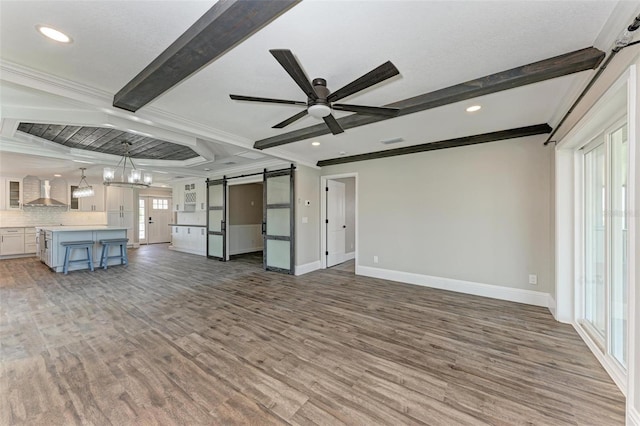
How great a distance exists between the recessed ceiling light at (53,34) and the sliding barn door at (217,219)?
529 cm

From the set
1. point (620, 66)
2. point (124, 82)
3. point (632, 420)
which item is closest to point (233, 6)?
point (124, 82)

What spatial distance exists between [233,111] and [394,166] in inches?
125

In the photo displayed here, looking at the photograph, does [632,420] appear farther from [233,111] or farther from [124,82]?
[124,82]

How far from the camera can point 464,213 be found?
4.22 m

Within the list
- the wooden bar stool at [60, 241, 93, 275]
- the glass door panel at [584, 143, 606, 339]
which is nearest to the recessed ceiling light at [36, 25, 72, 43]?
the glass door panel at [584, 143, 606, 339]

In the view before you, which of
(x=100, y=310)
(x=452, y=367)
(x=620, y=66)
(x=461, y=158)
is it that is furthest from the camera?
(x=461, y=158)

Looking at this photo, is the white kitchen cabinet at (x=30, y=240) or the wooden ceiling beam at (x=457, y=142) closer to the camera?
the wooden ceiling beam at (x=457, y=142)

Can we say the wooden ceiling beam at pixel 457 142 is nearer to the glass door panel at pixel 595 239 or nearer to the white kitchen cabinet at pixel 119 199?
the glass door panel at pixel 595 239

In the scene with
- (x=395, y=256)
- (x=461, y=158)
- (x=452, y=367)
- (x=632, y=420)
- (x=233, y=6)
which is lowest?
(x=452, y=367)

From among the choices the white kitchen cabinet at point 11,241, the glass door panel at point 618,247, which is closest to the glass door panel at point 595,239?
the glass door panel at point 618,247

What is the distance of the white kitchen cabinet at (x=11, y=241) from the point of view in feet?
23.5

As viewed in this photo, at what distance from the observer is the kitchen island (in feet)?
18.4

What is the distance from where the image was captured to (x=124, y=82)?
2.41 metres

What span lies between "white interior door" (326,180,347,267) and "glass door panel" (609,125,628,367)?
4595mm
